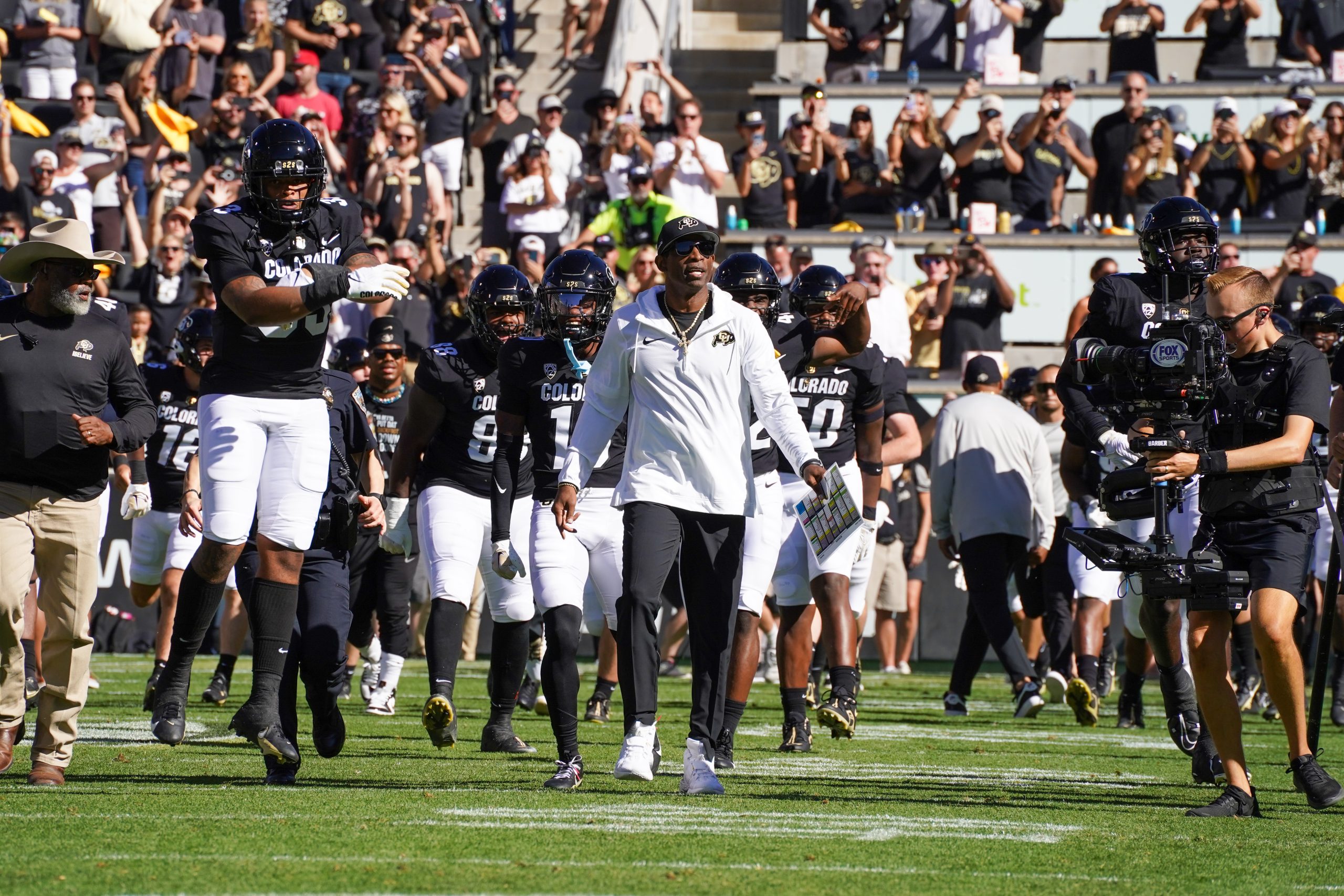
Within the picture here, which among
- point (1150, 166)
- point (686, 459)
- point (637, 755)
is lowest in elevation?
point (637, 755)

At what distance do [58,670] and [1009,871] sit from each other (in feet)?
11.9

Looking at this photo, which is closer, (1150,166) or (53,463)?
(53,463)

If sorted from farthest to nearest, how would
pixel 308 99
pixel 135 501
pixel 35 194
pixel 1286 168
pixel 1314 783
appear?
pixel 308 99, pixel 1286 168, pixel 35 194, pixel 135 501, pixel 1314 783

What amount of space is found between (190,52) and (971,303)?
8.22 meters

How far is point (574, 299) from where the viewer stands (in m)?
7.99

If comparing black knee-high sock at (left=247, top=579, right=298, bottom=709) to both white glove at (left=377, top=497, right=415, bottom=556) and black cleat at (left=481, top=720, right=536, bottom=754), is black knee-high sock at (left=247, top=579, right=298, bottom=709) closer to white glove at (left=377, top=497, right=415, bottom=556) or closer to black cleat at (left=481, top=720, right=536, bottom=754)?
black cleat at (left=481, top=720, right=536, bottom=754)

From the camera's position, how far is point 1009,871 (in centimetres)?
515

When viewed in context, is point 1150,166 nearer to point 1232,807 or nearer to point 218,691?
point 218,691

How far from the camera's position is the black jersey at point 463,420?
28.5 ft

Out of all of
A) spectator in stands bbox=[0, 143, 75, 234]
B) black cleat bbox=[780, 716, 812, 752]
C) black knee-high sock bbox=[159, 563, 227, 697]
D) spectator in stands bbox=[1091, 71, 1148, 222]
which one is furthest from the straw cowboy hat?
spectator in stands bbox=[1091, 71, 1148, 222]

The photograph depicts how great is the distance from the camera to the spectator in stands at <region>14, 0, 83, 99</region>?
1948 centimetres

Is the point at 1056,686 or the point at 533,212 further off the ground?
the point at 533,212

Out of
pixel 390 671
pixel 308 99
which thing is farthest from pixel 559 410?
pixel 308 99

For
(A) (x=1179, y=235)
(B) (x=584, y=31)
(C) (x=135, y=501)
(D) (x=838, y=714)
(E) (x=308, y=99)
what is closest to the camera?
(A) (x=1179, y=235)
